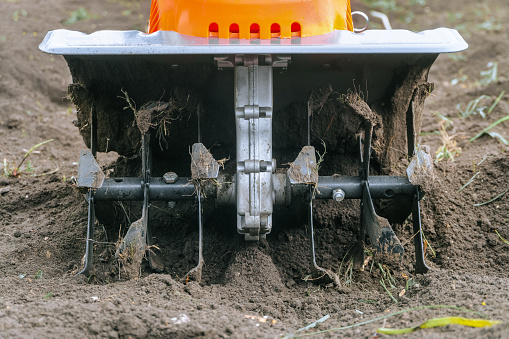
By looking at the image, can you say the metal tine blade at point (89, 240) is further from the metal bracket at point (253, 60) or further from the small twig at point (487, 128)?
the small twig at point (487, 128)

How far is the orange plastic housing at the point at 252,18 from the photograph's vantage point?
2855 mm

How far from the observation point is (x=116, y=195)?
3061 mm

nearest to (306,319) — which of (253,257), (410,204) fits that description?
(253,257)

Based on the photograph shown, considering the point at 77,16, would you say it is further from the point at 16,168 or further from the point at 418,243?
the point at 418,243

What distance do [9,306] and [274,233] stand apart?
4.73ft

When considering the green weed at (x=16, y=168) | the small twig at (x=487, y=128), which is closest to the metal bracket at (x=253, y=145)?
the green weed at (x=16, y=168)

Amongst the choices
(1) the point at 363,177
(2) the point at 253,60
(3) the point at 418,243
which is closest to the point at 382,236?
(3) the point at 418,243

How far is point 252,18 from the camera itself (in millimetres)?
2857

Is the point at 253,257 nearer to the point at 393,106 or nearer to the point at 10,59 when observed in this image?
the point at 393,106

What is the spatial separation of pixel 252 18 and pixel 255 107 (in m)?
0.41

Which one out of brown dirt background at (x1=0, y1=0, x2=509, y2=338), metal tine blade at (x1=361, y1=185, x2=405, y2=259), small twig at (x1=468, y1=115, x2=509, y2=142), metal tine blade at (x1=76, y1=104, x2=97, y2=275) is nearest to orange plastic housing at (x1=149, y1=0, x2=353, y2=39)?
metal tine blade at (x1=76, y1=104, x2=97, y2=275)

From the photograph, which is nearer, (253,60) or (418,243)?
(253,60)

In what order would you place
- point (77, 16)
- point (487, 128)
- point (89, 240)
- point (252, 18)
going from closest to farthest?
point (252, 18) < point (89, 240) < point (487, 128) < point (77, 16)

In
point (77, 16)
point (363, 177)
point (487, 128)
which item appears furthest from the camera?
point (77, 16)
